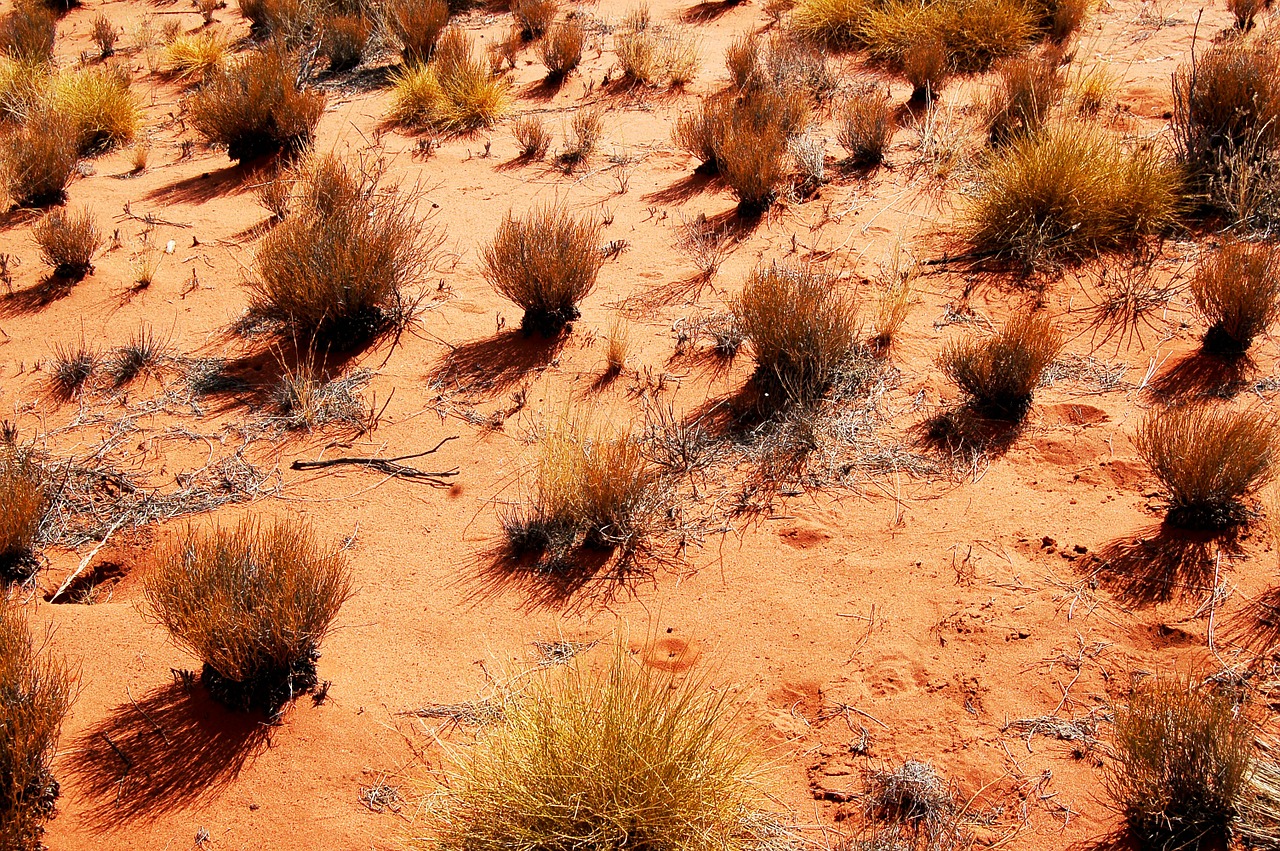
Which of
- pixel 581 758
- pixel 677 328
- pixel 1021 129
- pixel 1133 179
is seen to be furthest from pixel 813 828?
pixel 1021 129

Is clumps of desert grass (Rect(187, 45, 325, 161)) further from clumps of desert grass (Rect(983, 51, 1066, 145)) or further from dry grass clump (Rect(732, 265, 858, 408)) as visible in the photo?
clumps of desert grass (Rect(983, 51, 1066, 145))

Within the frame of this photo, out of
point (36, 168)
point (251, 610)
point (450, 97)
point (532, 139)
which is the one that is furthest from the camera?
point (450, 97)

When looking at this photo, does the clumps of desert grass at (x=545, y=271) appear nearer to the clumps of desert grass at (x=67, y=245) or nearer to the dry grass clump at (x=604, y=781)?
the clumps of desert grass at (x=67, y=245)

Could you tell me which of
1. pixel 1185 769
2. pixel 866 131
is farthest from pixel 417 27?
pixel 1185 769

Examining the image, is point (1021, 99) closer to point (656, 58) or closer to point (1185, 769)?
point (656, 58)

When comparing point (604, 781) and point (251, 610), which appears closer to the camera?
point (604, 781)

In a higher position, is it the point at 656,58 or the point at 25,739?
the point at 656,58

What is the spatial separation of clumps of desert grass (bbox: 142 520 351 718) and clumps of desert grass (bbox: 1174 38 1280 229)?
231 inches

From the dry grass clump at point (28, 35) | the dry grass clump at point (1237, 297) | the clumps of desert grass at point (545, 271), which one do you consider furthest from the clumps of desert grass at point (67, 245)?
the dry grass clump at point (1237, 297)

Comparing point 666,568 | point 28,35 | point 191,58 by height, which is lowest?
point 666,568

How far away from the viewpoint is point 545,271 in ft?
19.6

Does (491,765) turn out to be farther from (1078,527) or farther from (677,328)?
(677,328)

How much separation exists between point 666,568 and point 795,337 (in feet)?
5.07

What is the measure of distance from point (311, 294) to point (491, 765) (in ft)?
12.5
